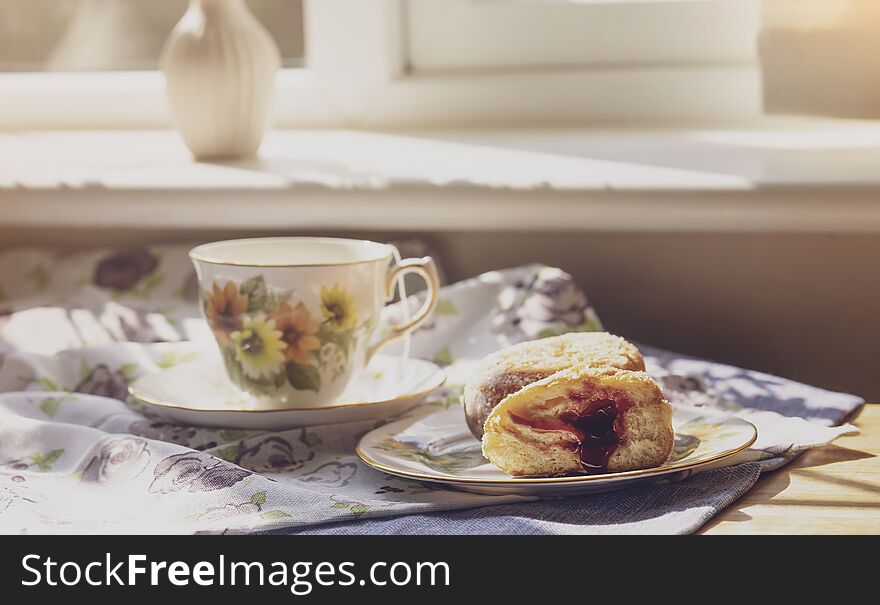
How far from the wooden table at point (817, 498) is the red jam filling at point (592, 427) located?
63mm

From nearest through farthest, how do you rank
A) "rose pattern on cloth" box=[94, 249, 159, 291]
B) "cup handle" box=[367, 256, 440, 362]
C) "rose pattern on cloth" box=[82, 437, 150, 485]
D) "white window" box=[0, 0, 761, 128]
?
"rose pattern on cloth" box=[82, 437, 150, 485] → "cup handle" box=[367, 256, 440, 362] → "rose pattern on cloth" box=[94, 249, 159, 291] → "white window" box=[0, 0, 761, 128]

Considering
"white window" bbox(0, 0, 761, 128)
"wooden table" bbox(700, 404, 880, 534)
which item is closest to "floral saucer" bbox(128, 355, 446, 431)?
"wooden table" bbox(700, 404, 880, 534)

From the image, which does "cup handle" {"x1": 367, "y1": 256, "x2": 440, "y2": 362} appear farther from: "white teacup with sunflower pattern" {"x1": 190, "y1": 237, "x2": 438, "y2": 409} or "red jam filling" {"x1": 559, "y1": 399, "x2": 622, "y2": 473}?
"red jam filling" {"x1": 559, "y1": 399, "x2": 622, "y2": 473}

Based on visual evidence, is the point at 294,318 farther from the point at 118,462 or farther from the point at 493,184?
the point at 493,184

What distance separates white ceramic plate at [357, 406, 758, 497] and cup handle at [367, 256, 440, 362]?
0.23 ft

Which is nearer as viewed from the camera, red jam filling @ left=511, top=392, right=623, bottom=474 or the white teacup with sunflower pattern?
red jam filling @ left=511, top=392, right=623, bottom=474

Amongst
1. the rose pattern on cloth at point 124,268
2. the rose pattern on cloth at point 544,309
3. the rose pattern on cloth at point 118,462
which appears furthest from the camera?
the rose pattern on cloth at point 124,268

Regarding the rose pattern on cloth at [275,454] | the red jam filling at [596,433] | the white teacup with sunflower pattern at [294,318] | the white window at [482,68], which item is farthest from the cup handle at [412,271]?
the white window at [482,68]

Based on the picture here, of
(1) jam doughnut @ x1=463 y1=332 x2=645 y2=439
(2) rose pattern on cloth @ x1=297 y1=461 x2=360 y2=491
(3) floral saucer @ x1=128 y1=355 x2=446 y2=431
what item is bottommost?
(2) rose pattern on cloth @ x1=297 y1=461 x2=360 y2=491

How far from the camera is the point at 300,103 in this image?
131 centimetres

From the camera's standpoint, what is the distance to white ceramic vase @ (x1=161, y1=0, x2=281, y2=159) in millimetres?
1075

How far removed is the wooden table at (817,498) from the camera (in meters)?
0.55

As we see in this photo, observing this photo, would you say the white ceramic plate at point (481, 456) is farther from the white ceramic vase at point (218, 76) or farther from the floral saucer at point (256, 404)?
the white ceramic vase at point (218, 76)
